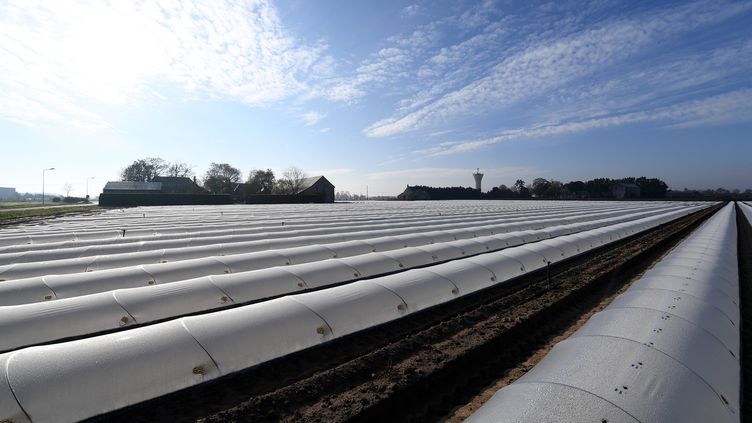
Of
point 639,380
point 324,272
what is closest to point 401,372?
point 639,380

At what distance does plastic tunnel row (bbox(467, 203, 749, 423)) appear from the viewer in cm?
364

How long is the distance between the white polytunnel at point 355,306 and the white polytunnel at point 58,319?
3.49 metres

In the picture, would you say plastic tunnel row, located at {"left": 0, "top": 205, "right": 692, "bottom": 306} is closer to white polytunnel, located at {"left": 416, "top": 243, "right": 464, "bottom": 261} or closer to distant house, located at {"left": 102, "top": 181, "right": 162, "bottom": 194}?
white polytunnel, located at {"left": 416, "top": 243, "right": 464, "bottom": 261}

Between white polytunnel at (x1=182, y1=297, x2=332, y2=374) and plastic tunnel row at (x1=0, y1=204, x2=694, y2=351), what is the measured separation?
2.21m

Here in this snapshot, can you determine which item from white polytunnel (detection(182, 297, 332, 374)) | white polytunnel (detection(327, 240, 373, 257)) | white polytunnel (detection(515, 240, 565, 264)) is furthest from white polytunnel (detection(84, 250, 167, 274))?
white polytunnel (detection(515, 240, 565, 264))

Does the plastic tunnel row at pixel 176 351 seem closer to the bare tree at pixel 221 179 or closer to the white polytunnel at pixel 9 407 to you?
the white polytunnel at pixel 9 407

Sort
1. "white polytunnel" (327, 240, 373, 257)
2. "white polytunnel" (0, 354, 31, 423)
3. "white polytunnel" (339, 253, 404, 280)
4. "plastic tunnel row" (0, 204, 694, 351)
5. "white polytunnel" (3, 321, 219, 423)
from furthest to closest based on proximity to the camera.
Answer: "white polytunnel" (327, 240, 373, 257) → "white polytunnel" (339, 253, 404, 280) → "plastic tunnel row" (0, 204, 694, 351) → "white polytunnel" (3, 321, 219, 423) → "white polytunnel" (0, 354, 31, 423)

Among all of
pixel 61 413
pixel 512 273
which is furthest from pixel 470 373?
pixel 512 273

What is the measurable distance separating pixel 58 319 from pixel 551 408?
788 cm

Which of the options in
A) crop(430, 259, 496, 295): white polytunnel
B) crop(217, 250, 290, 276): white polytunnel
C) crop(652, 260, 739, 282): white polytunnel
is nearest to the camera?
crop(652, 260, 739, 282): white polytunnel

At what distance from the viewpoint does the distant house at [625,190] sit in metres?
123

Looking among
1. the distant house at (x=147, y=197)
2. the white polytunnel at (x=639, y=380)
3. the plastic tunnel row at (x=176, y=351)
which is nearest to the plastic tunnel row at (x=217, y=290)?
the plastic tunnel row at (x=176, y=351)

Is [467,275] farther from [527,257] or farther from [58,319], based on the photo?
[58,319]

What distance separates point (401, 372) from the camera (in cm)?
547
